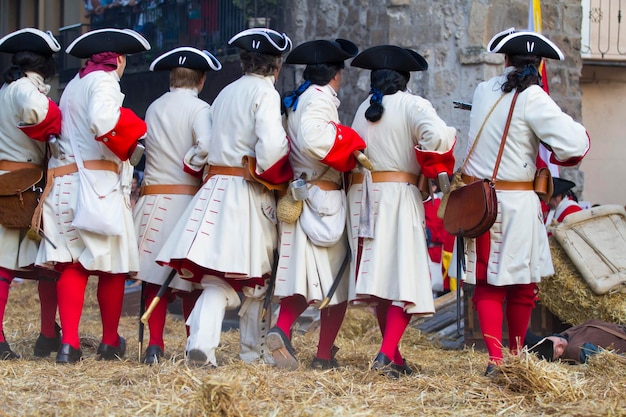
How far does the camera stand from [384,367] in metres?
5.88

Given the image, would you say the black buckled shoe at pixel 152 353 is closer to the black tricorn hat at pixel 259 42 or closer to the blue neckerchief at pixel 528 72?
the black tricorn hat at pixel 259 42

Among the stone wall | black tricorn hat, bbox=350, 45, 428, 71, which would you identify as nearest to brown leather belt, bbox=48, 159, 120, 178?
black tricorn hat, bbox=350, 45, 428, 71

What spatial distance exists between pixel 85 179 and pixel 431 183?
207cm

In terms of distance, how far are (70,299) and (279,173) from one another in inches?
58.0

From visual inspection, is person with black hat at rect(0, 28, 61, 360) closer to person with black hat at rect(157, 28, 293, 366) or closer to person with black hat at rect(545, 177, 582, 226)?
person with black hat at rect(157, 28, 293, 366)

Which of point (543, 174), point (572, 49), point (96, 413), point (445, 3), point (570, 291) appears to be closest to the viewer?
point (96, 413)

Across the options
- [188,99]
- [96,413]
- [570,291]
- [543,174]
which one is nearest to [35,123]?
[188,99]

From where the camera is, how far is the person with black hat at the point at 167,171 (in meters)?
6.71

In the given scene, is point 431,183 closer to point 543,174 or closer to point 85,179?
point 543,174

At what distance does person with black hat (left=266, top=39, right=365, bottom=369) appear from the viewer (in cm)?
609

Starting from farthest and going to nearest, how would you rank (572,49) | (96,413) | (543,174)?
1. (572,49)
2. (543,174)
3. (96,413)

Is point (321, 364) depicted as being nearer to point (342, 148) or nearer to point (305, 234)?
point (305, 234)

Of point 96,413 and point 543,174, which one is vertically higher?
point 543,174

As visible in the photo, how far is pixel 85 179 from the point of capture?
636cm
